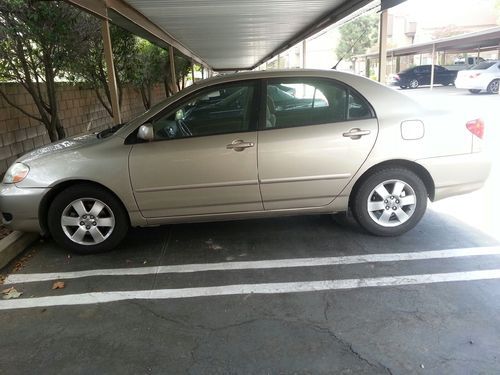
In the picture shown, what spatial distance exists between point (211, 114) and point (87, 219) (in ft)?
5.10

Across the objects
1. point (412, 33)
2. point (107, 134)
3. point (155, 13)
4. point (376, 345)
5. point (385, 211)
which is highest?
point (412, 33)

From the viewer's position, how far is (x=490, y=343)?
9.20 ft

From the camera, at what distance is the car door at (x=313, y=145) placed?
4273mm

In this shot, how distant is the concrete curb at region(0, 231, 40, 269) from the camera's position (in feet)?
14.4

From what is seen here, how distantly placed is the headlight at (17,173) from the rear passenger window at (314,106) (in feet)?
7.59

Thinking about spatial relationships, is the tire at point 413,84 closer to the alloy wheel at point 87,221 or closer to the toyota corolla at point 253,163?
the toyota corolla at point 253,163

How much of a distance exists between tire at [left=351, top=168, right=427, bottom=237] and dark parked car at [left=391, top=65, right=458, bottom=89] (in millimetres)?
28518

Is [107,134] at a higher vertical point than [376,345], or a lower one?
higher

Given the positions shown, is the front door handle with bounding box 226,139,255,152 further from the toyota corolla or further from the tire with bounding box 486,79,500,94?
the tire with bounding box 486,79,500,94

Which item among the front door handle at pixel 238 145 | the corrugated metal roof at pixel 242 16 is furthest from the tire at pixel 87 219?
the corrugated metal roof at pixel 242 16

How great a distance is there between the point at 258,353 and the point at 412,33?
64.7 metres

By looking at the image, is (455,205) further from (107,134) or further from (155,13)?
(155,13)

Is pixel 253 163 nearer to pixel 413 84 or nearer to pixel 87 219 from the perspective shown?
pixel 87 219

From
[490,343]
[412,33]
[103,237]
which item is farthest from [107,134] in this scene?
[412,33]
